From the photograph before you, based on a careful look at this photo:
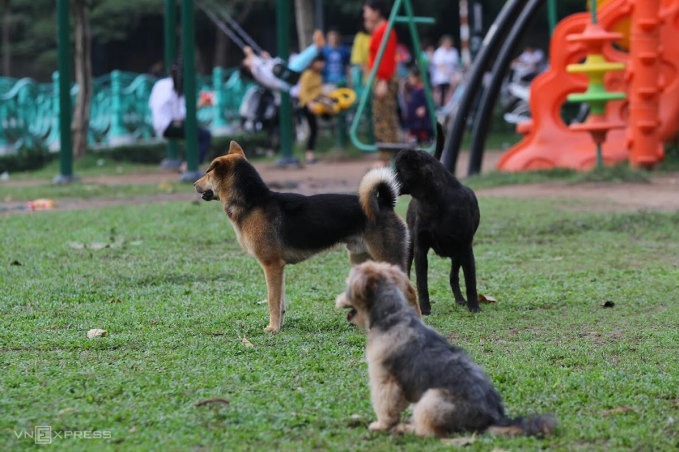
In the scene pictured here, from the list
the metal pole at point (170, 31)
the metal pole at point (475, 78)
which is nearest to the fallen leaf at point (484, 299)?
the metal pole at point (475, 78)

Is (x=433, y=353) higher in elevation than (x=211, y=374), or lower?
higher

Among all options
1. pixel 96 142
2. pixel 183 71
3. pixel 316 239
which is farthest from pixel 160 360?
pixel 96 142

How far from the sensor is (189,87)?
1501 cm

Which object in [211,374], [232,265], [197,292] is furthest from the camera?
[232,265]

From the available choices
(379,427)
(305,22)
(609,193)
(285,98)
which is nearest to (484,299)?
(379,427)

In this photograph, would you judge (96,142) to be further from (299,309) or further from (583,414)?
(583,414)

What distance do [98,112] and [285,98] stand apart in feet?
20.8

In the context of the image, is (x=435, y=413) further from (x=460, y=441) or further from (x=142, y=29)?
(x=142, y=29)

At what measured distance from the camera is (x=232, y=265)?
29.0ft

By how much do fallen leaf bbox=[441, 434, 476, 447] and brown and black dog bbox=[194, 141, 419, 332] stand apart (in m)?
2.42

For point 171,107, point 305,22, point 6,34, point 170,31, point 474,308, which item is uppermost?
point 305,22

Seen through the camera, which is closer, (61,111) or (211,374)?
(211,374)

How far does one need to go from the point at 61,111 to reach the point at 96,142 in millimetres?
7264

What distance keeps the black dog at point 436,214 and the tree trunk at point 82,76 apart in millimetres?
13589
